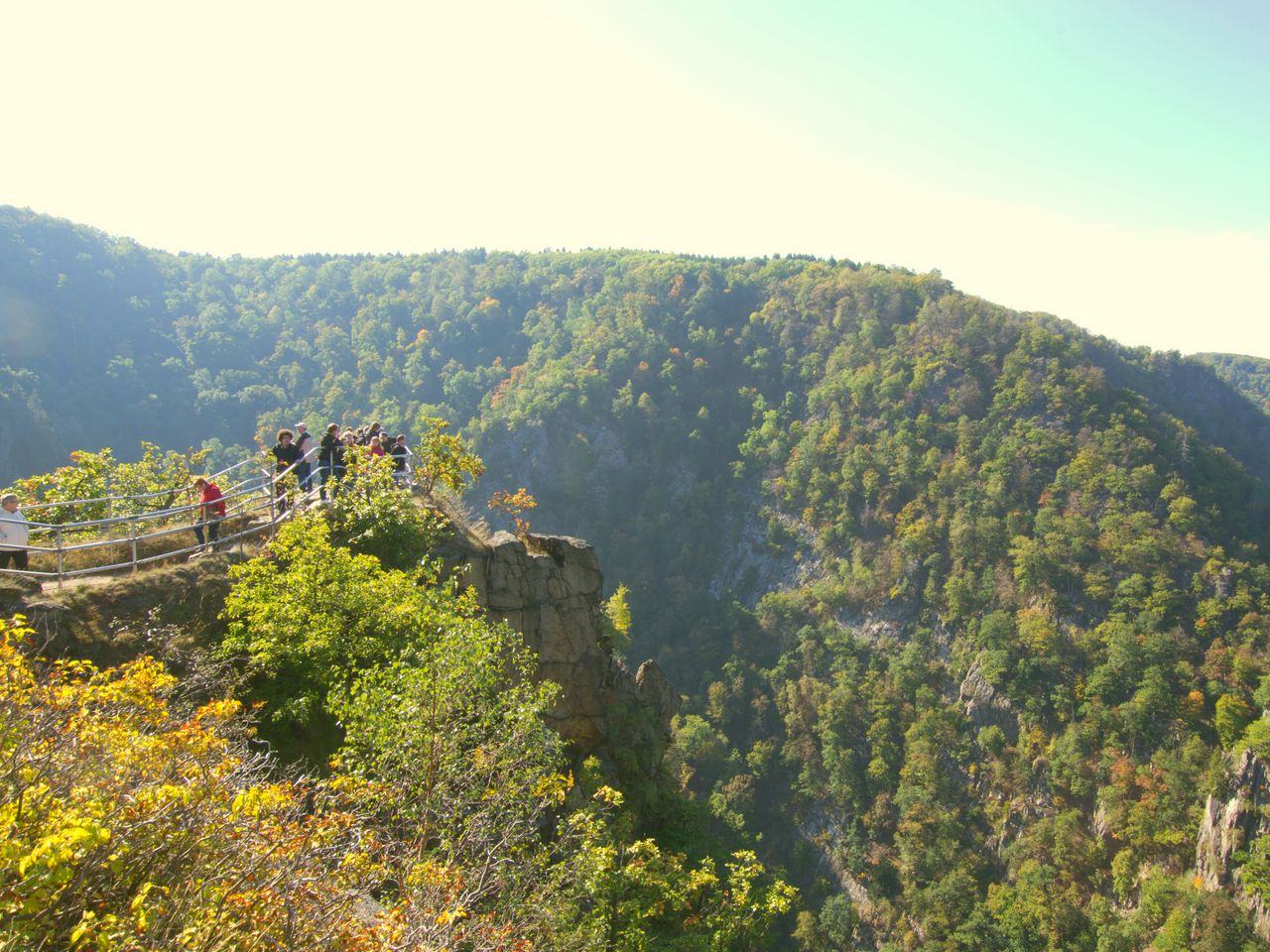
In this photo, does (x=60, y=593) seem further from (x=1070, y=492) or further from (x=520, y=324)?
(x=520, y=324)

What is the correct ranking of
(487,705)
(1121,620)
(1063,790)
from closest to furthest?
1. (487,705)
2. (1063,790)
3. (1121,620)

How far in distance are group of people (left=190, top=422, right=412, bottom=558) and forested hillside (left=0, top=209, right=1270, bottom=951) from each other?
2900 cm

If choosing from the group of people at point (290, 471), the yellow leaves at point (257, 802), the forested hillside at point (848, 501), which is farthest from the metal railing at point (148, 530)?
the forested hillside at point (848, 501)

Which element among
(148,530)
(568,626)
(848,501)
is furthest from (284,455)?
(848,501)

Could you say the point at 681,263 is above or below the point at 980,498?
above

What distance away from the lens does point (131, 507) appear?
16422 millimetres

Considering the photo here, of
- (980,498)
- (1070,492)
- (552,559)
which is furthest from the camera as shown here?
(980,498)

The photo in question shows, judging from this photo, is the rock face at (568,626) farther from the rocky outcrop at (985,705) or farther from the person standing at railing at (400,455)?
the rocky outcrop at (985,705)

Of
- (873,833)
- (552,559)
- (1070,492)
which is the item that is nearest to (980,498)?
(1070,492)

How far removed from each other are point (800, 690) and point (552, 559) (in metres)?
53.9

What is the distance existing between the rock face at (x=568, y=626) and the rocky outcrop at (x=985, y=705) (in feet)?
147

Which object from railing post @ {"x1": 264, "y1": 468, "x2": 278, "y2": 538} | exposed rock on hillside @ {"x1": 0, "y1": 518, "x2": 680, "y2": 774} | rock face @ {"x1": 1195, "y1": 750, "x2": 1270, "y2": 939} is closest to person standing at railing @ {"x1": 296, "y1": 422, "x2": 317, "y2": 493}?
railing post @ {"x1": 264, "y1": 468, "x2": 278, "y2": 538}

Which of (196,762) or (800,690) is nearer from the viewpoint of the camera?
(196,762)

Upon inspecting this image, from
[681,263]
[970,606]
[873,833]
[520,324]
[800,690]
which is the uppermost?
[681,263]
